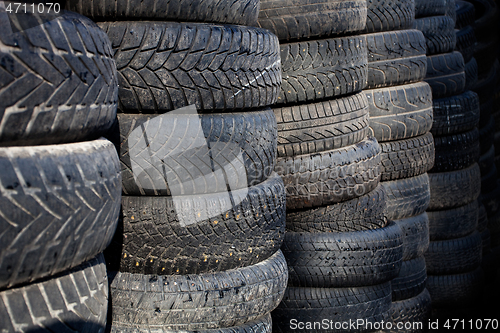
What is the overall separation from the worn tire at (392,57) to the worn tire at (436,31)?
2.48ft

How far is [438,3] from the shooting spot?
476cm

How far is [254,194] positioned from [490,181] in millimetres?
4863

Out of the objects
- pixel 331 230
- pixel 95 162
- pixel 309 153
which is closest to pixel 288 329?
pixel 331 230

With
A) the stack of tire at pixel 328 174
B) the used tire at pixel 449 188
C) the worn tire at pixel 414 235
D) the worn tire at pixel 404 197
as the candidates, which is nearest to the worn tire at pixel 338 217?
the stack of tire at pixel 328 174

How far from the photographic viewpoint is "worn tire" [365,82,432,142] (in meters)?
3.93

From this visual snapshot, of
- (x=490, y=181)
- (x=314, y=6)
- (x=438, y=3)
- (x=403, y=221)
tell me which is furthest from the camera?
(x=490, y=181)

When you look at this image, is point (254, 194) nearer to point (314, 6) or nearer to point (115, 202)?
point (115, 202)

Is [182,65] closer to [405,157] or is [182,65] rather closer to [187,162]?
[187,162]

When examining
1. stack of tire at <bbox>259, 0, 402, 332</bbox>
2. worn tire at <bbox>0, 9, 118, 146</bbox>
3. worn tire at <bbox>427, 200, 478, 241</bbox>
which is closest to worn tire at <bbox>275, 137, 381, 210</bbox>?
stack of tire at <bbox>259, 0, 402, 332</bbox>

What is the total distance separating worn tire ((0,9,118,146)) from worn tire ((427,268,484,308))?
4.28 meters

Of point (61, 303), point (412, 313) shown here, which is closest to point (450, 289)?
point (412, 313)

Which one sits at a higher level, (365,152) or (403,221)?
(365,152)

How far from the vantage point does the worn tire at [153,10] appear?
2018 millimetres

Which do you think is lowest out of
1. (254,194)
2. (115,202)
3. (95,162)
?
(254,194)
